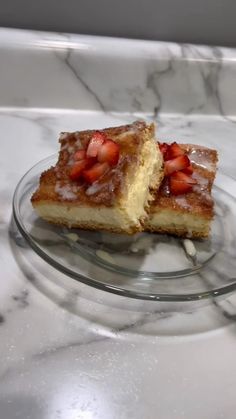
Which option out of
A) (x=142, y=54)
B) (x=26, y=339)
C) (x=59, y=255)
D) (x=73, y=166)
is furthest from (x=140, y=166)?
(x=142, y=54)

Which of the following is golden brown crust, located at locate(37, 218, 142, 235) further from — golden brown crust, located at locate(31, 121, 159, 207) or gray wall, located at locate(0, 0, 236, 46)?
gray wall, located at locate(0, 0, 236, 46)

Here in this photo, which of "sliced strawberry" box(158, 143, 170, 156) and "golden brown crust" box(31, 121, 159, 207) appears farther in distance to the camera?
"sliced strawberry" box(158, 143, 170, 156)

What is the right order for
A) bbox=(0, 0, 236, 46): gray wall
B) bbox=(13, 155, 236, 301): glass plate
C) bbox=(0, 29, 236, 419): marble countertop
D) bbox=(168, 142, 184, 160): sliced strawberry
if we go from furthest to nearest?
bbox=(0, 0, 236, 46): gray wall < bbox=(168, 142, 184, 160): sliced strawberry < bbox=(13, 155, 236, 301): glass plate < bbox=(0, 29, 236, 419): marble countertop

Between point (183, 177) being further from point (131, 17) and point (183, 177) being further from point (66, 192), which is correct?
point (131, 17)

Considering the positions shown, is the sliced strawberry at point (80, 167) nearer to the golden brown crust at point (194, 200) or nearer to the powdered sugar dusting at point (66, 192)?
the powdered sugar dusting at point (66, 192)

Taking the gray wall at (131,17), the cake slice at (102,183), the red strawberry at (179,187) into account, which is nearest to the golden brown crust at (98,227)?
the cake slice at (102,183)

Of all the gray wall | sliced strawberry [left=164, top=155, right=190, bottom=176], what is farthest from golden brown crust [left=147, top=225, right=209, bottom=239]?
the gray wall

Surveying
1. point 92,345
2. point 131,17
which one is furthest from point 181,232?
point 131,17
